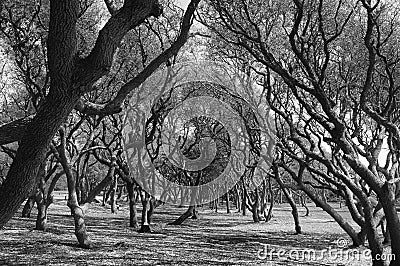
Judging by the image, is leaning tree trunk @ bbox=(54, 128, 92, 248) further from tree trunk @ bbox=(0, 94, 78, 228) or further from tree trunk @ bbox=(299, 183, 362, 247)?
tree trunk @ bbox=(0, 94, 78, 228)

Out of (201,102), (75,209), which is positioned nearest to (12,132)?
(75,209)

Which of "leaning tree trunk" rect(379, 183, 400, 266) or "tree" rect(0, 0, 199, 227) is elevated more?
"tree" rect(0, 0, 199, 227)

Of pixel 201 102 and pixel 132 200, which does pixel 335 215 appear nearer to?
pixel 132 200

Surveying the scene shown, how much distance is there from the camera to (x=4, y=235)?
14.5 m

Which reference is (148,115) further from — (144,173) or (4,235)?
(4,235)

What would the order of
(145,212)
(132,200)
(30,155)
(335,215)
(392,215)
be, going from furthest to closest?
(132,200) < (145,212) < (335,215) < (392,215) < (30,155)

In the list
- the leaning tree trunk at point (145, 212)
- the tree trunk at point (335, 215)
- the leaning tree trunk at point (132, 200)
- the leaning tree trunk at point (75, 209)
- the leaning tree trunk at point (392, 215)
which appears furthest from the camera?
the leaning tree trunk at point (132, 200)

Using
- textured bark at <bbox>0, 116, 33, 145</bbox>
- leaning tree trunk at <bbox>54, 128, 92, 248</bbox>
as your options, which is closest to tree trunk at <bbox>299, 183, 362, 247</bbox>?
leaning tree trunk at <bbox>54, 128, 92, 248</bbox>

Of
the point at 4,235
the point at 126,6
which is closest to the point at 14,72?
the point at 4,235

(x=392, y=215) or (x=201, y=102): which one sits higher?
(x=201, y=102)

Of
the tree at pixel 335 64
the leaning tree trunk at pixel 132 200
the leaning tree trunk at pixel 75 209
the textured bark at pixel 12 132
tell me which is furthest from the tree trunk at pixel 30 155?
the leaning tree trunk at pixel 132 200

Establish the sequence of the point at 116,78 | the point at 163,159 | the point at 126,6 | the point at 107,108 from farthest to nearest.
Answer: the point at 163,159
the point at 116,78
the point at 107,108
the point at 126,6

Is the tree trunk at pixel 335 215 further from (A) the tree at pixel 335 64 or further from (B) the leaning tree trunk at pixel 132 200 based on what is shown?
(B) the leaning tree trunk at pixel 132 200

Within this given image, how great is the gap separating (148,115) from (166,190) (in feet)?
27.5
